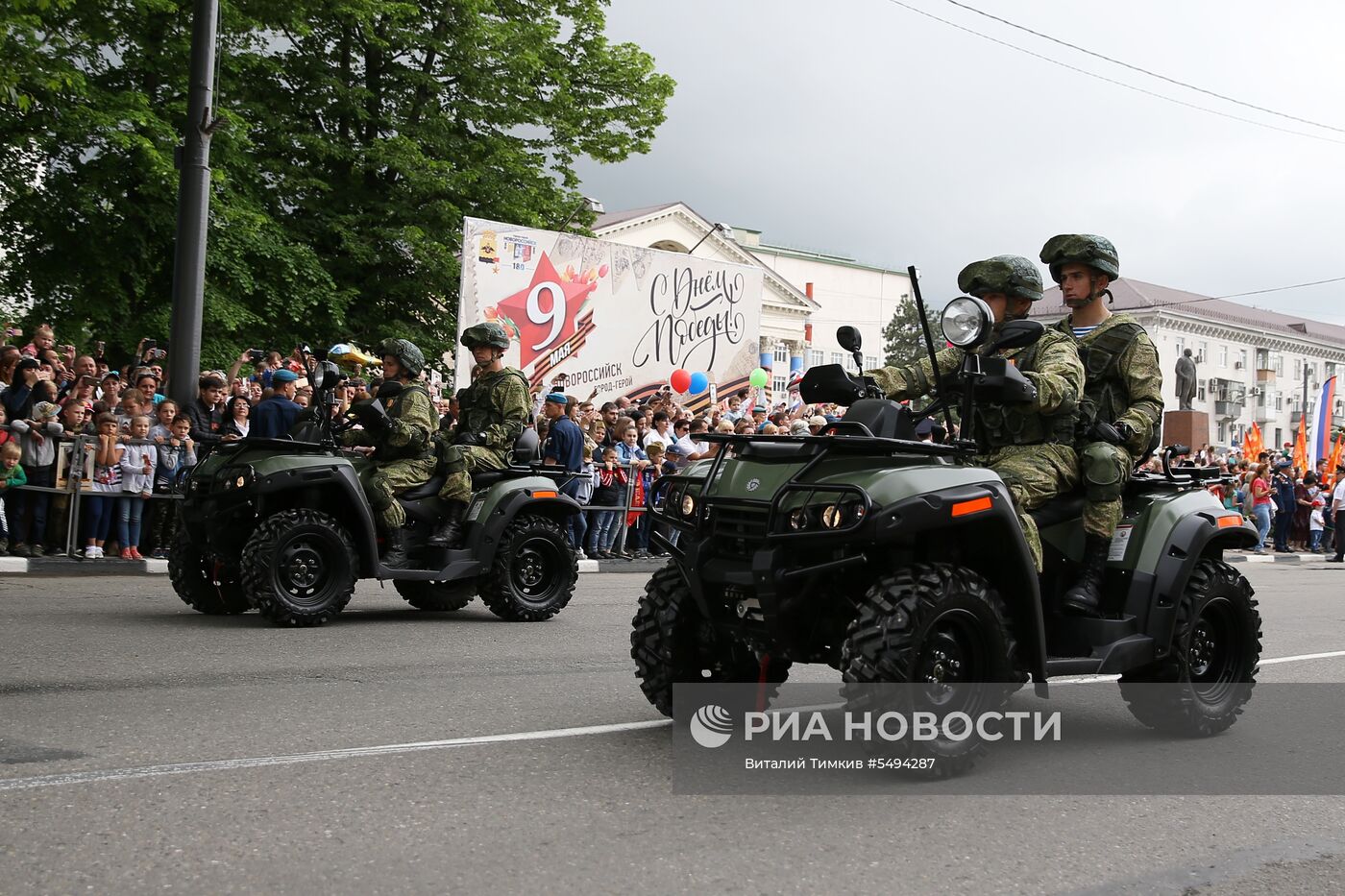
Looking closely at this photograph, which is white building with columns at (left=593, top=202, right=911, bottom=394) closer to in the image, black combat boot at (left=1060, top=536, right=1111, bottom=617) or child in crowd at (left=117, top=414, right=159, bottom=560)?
child in crowd at (left=117, top=414, right=159, bottom=560)

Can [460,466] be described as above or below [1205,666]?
above

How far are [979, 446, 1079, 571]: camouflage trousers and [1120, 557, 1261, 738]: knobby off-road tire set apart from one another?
0.73 meters

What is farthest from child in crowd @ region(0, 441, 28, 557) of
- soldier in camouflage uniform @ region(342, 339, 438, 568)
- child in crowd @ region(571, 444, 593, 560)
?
child in crowd @ region(571, 444, 593, 560)

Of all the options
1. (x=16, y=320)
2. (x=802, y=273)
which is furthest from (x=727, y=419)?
(x=802, y=273)

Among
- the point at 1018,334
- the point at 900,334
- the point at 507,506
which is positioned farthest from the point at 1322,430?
the point at 900,334

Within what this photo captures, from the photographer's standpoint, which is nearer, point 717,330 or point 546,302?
point 546,302

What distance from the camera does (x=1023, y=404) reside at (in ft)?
18.5

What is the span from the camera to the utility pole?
49.0 ft

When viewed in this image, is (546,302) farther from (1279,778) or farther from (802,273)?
(802,273)

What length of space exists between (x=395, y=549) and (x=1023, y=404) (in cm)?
573

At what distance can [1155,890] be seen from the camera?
3.93 meters

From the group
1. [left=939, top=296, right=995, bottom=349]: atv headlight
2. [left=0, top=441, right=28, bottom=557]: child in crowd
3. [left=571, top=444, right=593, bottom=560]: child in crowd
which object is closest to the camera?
[left=939, top=296, right=995, bottom=349]: atv headlight

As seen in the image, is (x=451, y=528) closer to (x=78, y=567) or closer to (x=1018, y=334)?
(x=78, y=567)

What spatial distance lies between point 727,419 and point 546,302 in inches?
130
